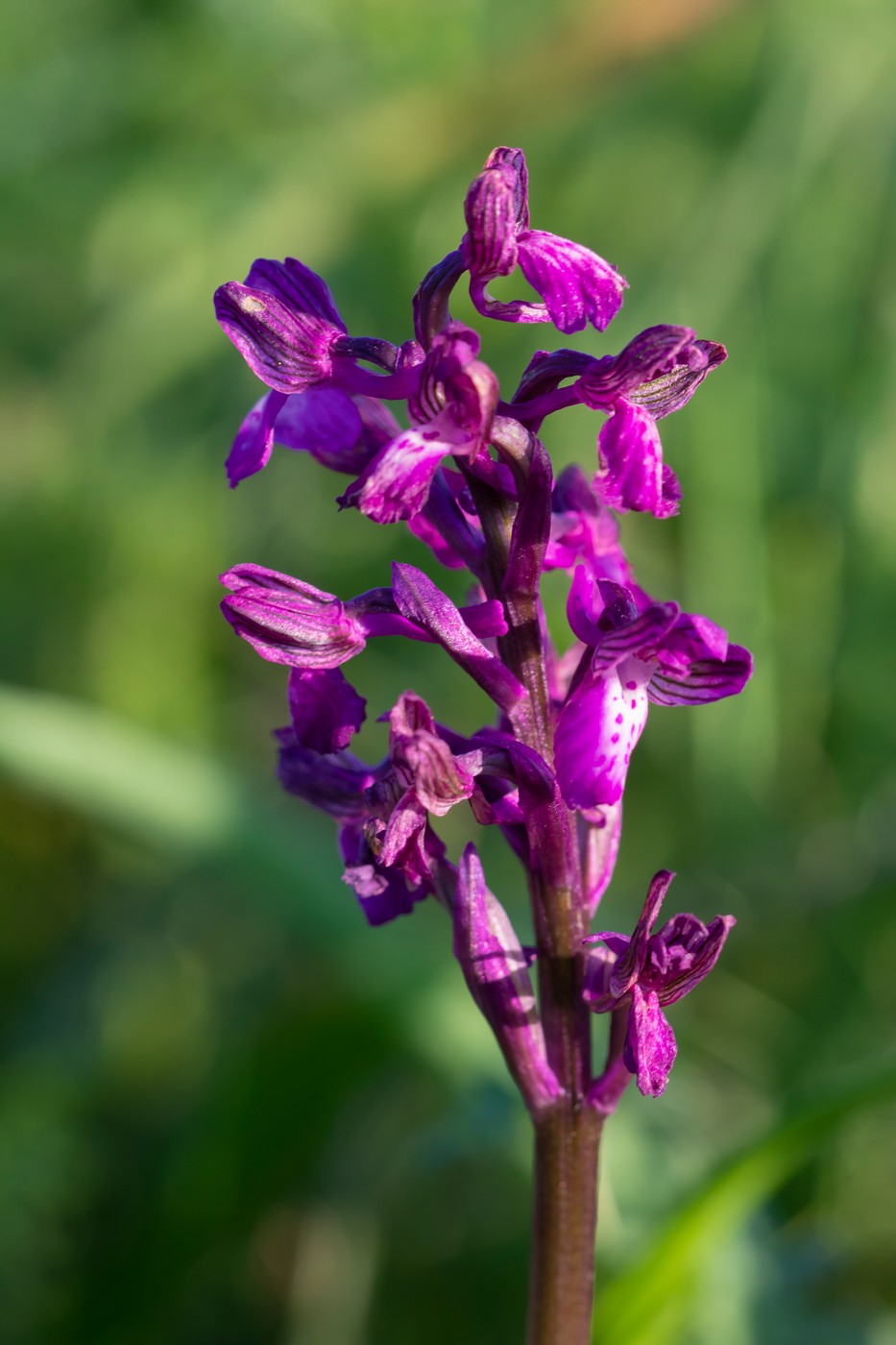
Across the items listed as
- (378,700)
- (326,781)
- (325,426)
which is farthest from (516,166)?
(378,700)

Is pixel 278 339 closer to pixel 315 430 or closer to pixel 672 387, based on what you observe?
pixel 315 430

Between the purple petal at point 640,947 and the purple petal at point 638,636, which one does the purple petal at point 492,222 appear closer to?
the purple petal at point 638,636

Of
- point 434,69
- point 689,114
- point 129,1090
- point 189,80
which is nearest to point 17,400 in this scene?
point 189,80

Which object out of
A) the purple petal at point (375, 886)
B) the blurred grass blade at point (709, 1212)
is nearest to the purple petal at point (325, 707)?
the purple petal at point (375, 886)

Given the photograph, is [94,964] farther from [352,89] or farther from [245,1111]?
[352,89]

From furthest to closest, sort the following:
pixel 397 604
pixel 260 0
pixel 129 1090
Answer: pixel 260 0 < pixel 129 1090 < pixel 397 604

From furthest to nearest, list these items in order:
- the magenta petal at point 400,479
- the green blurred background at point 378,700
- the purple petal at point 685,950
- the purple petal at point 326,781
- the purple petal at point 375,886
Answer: the green blurred background at point 378,700, the purple petal at point 326,781, the purple petal at point 375,886, the purple petal at point 685,950, the magenta petal at point 400,479
